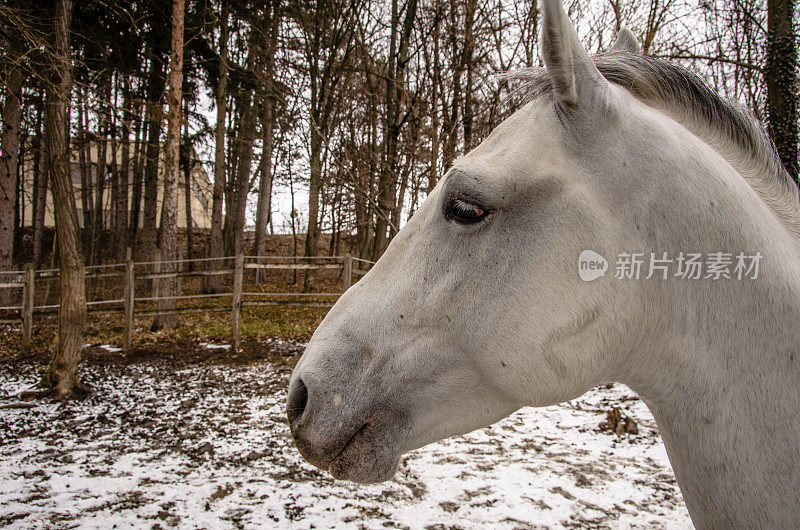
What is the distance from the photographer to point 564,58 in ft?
3.52

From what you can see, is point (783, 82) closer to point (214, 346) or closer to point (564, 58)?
point (564, 58)

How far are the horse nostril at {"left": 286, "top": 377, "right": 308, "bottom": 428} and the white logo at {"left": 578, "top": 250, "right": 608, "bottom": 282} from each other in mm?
845

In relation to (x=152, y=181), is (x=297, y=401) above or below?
below

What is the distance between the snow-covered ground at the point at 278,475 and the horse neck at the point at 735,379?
2.45 metres

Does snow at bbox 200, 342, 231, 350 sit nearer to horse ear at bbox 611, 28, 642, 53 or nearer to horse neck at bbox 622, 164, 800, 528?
horse ear at bbox 611, 28, 642, 53

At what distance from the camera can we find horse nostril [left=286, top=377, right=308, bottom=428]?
4.17ft

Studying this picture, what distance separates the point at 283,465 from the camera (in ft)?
13.8

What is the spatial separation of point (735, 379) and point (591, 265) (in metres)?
0.45

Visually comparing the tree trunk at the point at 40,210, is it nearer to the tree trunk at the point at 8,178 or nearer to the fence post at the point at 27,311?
the tree trunk at the point at 8,178

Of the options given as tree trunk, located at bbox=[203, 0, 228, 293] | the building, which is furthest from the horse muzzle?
tree trunk, located at bbox=[203, 0, 228, 293]

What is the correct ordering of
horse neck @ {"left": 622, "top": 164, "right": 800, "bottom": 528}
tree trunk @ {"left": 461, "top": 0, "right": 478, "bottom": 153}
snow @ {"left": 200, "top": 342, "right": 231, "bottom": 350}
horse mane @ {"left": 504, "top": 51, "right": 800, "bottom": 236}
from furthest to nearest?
snow @ {"left": 200, "top": 342, "right": 231, "bottom": 350} < tree trunk @ {"left": 461, "top": 0, "right": 478, "bottom": 153} < horse mane @ {"left": 504, "top": 51, "right": 800, "bottom": 236} < horse neck @ {"left": 622, "top": 164, "right": 800, "bottom": 528}

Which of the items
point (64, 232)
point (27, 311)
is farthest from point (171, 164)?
point (64, 232)

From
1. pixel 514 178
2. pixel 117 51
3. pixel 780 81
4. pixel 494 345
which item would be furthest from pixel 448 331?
pixel 117 51

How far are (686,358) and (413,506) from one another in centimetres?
295
